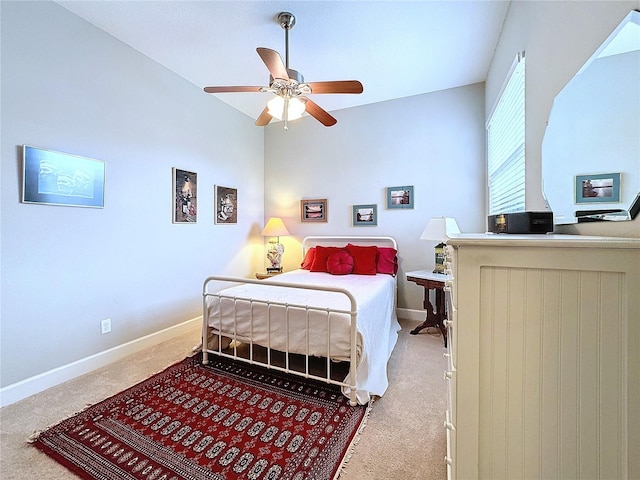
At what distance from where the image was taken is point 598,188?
988 millimetres

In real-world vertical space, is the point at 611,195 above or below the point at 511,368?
above

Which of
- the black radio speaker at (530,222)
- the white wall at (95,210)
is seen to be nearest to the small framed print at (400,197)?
the white wall at (95,210)

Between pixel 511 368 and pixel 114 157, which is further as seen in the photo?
pixel 114 157

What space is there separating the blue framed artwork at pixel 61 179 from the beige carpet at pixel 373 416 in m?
1.40

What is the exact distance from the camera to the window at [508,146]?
1.96 meters

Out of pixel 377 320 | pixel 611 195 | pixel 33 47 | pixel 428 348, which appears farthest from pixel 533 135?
pixel 33 47

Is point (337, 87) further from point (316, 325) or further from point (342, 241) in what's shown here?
point (342, 241)

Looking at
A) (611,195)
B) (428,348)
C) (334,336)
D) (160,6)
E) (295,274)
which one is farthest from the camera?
(295,274)

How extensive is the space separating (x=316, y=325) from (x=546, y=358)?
137cm

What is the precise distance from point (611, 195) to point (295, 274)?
285 centimetres

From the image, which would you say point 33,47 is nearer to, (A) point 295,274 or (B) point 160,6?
(B) point 160,6

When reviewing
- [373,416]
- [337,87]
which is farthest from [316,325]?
[337,87]

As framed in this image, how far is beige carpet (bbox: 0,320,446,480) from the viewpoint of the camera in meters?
1.38

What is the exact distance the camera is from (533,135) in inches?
64.9
